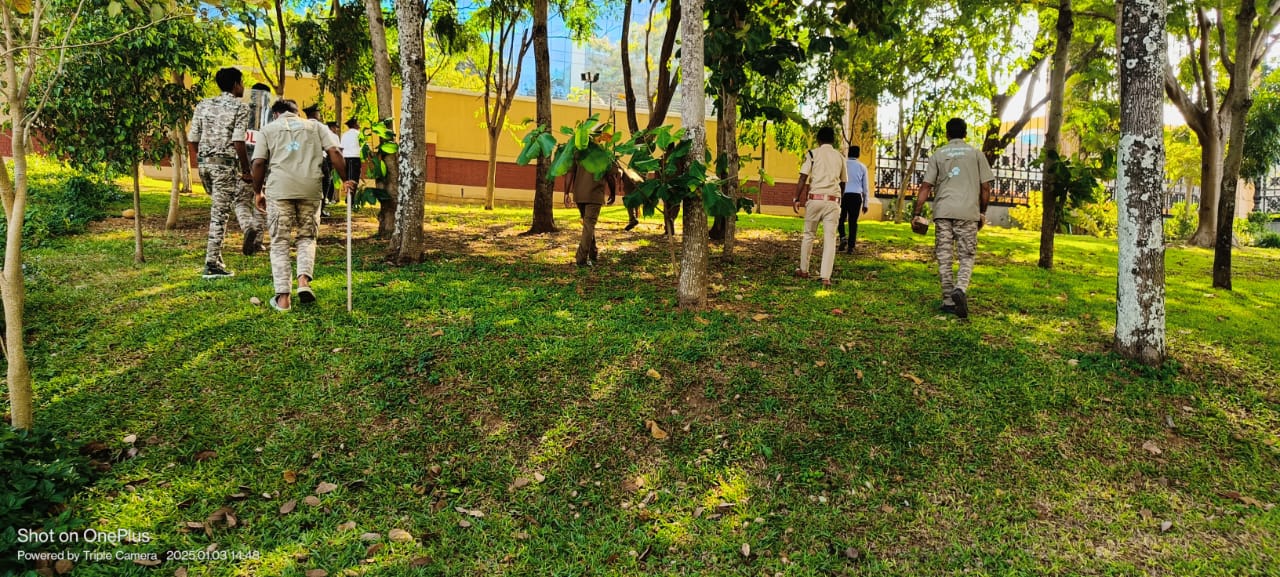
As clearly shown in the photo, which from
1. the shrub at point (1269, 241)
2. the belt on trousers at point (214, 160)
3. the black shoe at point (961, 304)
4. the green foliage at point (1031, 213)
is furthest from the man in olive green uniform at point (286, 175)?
the shrub at point (1269, 241)

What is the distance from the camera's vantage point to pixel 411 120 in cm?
756

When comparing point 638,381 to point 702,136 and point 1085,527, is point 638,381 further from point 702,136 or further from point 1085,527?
point 1085,527

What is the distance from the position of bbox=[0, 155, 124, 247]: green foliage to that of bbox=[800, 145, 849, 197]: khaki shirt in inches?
341

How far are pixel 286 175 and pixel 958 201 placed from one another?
6.04 m

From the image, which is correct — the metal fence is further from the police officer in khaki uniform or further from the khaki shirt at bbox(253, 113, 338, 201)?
the khaki shirt at bbox(253, 113, 338, 201)

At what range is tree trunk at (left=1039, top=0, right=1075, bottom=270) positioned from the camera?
880cm

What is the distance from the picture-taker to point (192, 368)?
4.85 metres

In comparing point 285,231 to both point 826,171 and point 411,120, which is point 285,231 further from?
point 826,171

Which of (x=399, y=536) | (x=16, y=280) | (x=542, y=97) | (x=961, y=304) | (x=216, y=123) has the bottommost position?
(x=399, y=536)

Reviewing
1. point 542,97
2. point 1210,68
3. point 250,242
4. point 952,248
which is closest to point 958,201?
point 952,248

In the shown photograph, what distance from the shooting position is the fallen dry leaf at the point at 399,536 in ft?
11.5

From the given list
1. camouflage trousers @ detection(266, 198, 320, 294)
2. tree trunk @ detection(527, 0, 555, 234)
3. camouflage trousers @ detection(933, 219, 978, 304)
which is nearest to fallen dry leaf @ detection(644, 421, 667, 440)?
camouflage trousers @ detection(266, 198, 320, 294)

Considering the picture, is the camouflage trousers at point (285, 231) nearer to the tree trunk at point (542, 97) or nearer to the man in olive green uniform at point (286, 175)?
the man in olive green uniform at point (286, 175)

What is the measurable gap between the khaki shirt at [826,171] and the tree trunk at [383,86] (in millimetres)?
4966
